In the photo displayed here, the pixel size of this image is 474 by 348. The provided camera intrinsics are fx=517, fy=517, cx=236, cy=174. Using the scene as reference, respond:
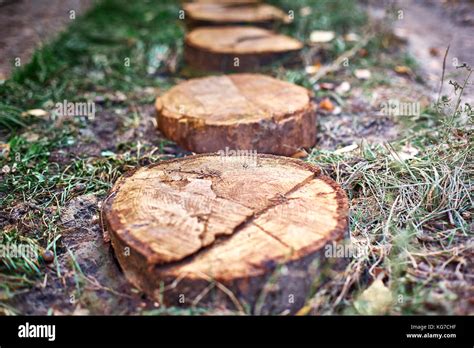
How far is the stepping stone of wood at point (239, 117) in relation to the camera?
8.58 feet

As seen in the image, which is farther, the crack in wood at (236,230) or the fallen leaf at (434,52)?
the fallen leaf at (434,52)

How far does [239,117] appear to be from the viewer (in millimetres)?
2641

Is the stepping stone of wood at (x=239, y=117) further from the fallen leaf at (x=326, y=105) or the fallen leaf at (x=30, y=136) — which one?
the fallen leaf at (x=30, y=136)

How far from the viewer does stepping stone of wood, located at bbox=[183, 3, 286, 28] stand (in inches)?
174

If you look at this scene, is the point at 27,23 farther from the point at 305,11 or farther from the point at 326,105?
the point at 326,105

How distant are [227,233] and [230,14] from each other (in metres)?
3.24

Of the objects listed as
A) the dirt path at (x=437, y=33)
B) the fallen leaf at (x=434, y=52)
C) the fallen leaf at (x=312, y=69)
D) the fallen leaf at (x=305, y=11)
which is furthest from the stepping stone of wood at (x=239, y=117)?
the fallen leaf at (x=305, y=11)

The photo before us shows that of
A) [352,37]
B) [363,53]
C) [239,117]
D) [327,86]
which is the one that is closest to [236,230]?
[239,117]

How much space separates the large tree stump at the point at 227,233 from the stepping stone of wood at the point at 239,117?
1.79ft

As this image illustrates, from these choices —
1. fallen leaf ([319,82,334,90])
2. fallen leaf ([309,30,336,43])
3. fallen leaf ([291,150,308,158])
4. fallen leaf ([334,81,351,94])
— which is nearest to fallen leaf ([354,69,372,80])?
fallen leaf ([334,81,351,94])

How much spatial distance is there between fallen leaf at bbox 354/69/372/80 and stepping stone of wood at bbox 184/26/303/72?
0.48 meters
